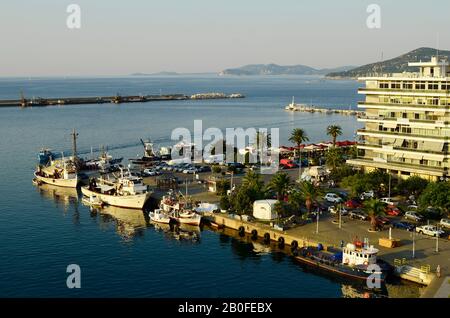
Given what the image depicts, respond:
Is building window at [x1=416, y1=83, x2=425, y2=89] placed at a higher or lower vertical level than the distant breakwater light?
higher

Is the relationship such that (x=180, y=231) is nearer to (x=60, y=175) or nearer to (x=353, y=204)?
(x=353, y=204)

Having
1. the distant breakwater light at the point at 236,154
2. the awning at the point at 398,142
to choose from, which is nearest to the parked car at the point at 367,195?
the awning at the point at 398,142

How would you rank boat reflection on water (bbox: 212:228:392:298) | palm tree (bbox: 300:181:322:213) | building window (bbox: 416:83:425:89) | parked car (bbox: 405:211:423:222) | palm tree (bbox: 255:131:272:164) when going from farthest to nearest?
palm tree (bbox: 255:131:272:164) < building window (bbox: 416:83:425:89) < palm tree (bbox: 300:181:322:213) < parked car (bbox: 405:211:423:222) < boat reflection on water (bbox: 212:228:392:298)

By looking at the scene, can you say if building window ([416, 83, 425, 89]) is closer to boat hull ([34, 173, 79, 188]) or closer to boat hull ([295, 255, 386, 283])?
boat hull ([295, 255, 386, 283])

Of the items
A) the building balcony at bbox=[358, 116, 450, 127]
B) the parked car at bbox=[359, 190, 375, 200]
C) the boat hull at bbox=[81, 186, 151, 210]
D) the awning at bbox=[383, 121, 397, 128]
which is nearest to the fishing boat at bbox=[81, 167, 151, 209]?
the boat hull at bbox=[81, 186, 151, 210]

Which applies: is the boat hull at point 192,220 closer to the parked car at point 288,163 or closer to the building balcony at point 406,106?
the building balcony at point 406,106

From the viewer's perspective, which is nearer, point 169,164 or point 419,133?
point 419,133
